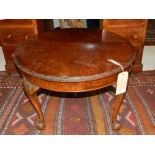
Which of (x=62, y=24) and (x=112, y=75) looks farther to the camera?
(x=62, y=24)

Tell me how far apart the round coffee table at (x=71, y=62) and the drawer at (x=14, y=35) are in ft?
1.79

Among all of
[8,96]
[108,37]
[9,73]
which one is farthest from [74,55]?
[9,73]

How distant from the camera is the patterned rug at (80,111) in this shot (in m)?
2.01

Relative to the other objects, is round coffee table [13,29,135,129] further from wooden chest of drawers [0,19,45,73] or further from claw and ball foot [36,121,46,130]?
wooden chest of drawers [0,19,45,73]

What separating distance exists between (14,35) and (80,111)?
1.18 m

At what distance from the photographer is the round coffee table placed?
1.52 metres

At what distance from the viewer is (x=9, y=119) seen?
2152mm

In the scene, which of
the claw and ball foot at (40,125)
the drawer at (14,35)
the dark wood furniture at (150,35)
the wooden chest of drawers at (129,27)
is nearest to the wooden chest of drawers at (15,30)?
the drawer at (14,35)

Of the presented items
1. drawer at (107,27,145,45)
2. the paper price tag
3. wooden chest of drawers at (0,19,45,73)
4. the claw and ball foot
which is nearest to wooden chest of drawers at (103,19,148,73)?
drawer at (107,27,145,45)

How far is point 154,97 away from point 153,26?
239 centimetres

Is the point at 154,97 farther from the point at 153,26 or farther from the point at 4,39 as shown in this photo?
the point at 153,26

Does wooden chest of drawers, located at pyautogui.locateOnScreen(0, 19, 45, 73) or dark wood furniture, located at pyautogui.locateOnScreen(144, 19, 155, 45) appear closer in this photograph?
wooden chest of drawers, located at pyautogui.locateOnScreen(0, 19, 45, 73)

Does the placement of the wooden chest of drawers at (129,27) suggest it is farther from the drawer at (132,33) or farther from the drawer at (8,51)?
the drawer at (8,51)

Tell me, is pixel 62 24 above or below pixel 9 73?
above
